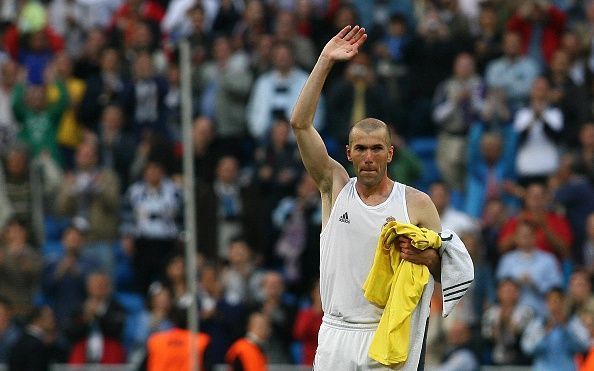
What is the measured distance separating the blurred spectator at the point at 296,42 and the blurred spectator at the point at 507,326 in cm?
475

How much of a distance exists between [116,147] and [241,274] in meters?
2.88

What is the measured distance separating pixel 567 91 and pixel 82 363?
6.21m

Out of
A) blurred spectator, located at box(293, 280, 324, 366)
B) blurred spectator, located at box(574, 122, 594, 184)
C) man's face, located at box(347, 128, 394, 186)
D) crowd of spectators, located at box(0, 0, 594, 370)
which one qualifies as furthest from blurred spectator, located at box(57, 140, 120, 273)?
man's face, located at box(347, 128, 394, 186)

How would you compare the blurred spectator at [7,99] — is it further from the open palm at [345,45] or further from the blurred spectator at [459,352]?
the open palm at [345,45]

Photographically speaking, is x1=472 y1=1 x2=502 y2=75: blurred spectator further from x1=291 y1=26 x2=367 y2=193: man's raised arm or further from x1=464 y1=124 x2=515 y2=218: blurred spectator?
x1=291 y1=26 x2=367 y2=193: man's raised arm

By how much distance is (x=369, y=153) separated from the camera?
9.52 m

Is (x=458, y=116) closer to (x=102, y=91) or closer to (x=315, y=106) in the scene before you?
(x=102, y=91)

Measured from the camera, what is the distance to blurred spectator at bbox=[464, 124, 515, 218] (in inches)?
729

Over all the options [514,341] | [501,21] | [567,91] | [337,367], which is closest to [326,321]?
[337,367]

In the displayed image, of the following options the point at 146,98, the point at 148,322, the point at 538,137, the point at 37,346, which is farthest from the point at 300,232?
the point at 37,346

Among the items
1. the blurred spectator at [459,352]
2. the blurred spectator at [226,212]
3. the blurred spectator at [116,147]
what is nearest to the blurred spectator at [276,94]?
the blurred spectator at [226,212]

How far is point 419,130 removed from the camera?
2006cm

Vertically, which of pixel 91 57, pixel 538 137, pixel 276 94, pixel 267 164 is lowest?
pixel 267 164

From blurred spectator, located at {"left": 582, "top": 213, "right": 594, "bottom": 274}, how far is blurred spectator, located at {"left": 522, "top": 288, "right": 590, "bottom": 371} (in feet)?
4.82
